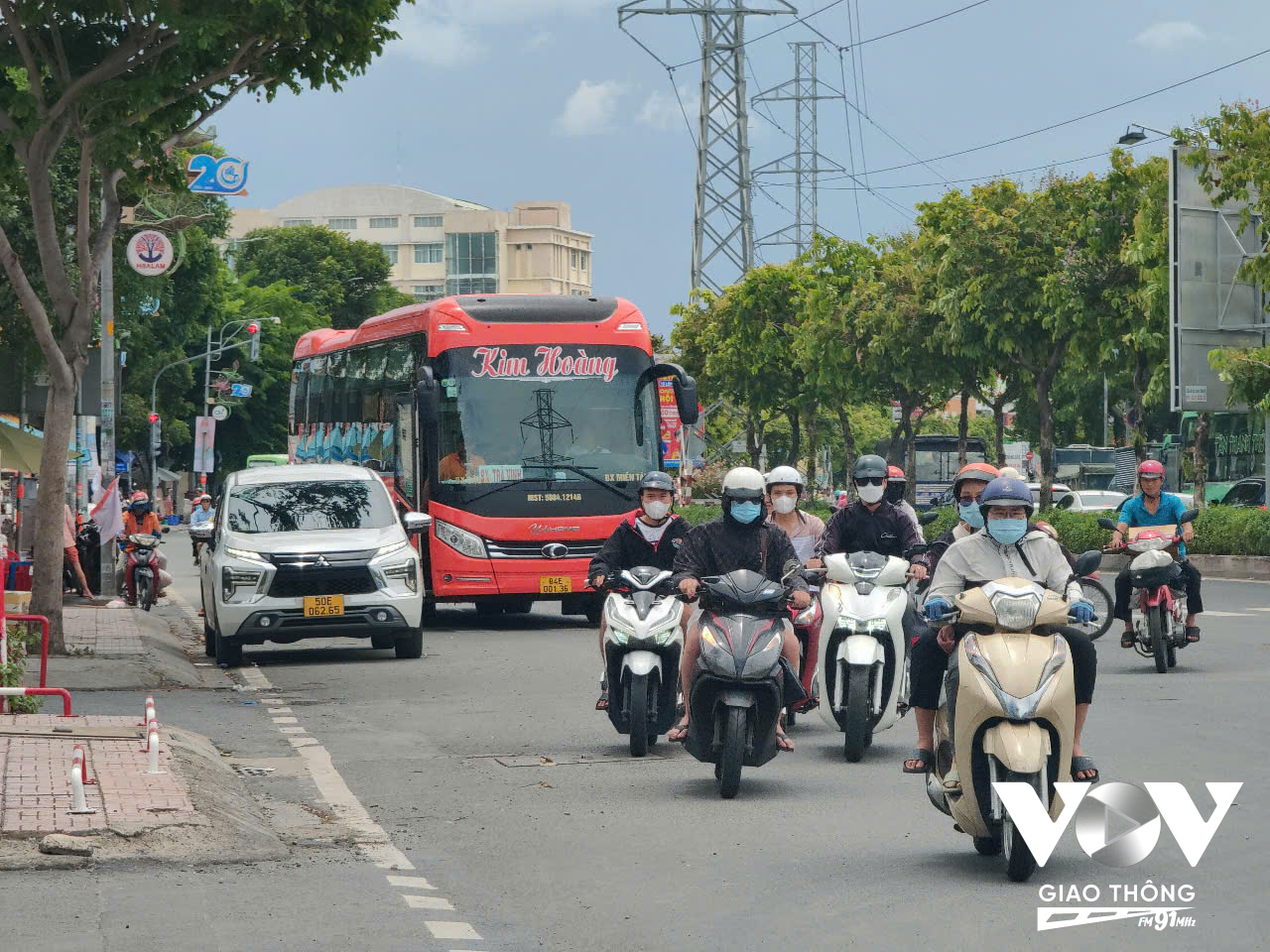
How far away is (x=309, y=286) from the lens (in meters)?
102

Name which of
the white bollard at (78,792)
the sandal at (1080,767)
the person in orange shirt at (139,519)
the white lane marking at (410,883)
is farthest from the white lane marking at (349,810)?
the person in orange shirt at (139,519)

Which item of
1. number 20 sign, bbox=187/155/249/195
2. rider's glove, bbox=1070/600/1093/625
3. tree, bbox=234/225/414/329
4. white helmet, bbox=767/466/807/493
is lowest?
rider's glove, bbox=1070/600/1093/625

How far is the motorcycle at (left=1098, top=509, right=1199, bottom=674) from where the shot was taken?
16.3 meters

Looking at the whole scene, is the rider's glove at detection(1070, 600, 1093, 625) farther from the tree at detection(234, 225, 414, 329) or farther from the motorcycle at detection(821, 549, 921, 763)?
the tree at detection(234, 225, 414, 329)

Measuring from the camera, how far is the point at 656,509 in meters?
11.8

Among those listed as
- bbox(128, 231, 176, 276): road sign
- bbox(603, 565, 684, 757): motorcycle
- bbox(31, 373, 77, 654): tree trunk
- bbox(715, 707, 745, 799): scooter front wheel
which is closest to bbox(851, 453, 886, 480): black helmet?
bbox(603, 565, 684, 757): motorcycle

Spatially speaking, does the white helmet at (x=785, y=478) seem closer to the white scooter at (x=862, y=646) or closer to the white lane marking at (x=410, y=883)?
the white scooter at (x=862, y=646)

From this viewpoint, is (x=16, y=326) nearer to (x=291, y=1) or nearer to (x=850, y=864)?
(x=291, y=1)

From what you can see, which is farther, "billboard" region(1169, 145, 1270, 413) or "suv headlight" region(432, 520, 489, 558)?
"billboard" region(1169, 145, 1270, 413)

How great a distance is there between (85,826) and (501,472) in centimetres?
1390

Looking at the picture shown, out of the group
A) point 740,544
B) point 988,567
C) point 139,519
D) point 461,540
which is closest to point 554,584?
point 461,540

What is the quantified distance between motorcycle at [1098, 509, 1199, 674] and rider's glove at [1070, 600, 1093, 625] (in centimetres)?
851

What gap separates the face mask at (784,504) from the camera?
1323 centimetres

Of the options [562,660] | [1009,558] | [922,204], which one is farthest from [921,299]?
[1009,558]
